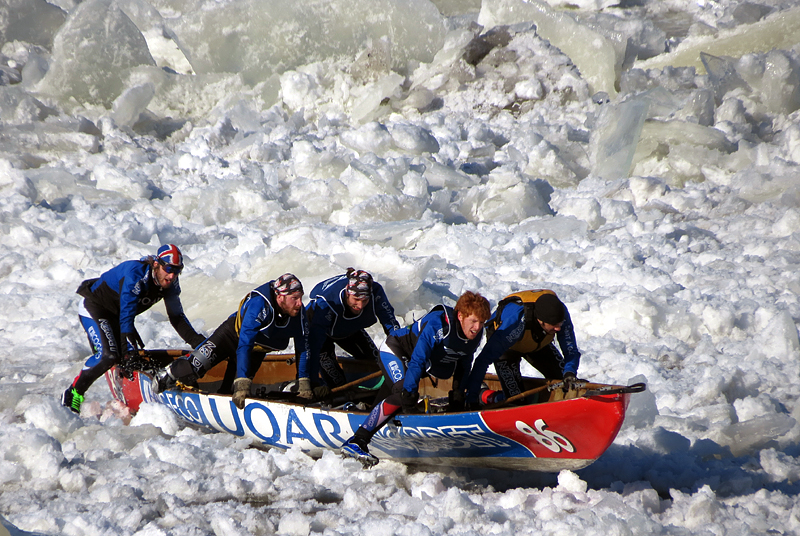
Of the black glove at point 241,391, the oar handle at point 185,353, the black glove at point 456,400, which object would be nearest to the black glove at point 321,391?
the black glove at point 241,391

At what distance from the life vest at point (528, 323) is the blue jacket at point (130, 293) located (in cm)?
306

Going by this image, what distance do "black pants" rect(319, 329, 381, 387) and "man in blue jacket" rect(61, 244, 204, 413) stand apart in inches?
60.1

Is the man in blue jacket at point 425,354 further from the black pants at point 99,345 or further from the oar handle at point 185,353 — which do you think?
the black pants at point 99,345

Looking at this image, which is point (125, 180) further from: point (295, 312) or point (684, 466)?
point (684, 466)

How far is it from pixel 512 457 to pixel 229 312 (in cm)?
427

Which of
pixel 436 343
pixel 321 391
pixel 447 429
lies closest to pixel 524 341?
pixel 436 343

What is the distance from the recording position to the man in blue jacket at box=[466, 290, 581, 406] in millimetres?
4844

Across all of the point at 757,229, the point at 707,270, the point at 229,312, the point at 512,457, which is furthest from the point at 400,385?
the point at 757,229

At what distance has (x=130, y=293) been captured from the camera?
6.03 metres

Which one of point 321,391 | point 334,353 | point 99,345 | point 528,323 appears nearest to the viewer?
point 528,323

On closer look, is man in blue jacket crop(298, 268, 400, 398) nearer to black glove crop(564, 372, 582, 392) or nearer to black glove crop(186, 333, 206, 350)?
black glove crop(186, 333, 206, 350)

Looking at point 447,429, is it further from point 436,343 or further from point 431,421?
point 436,343

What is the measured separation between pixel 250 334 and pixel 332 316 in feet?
2.45

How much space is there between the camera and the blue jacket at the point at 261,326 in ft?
18.3
